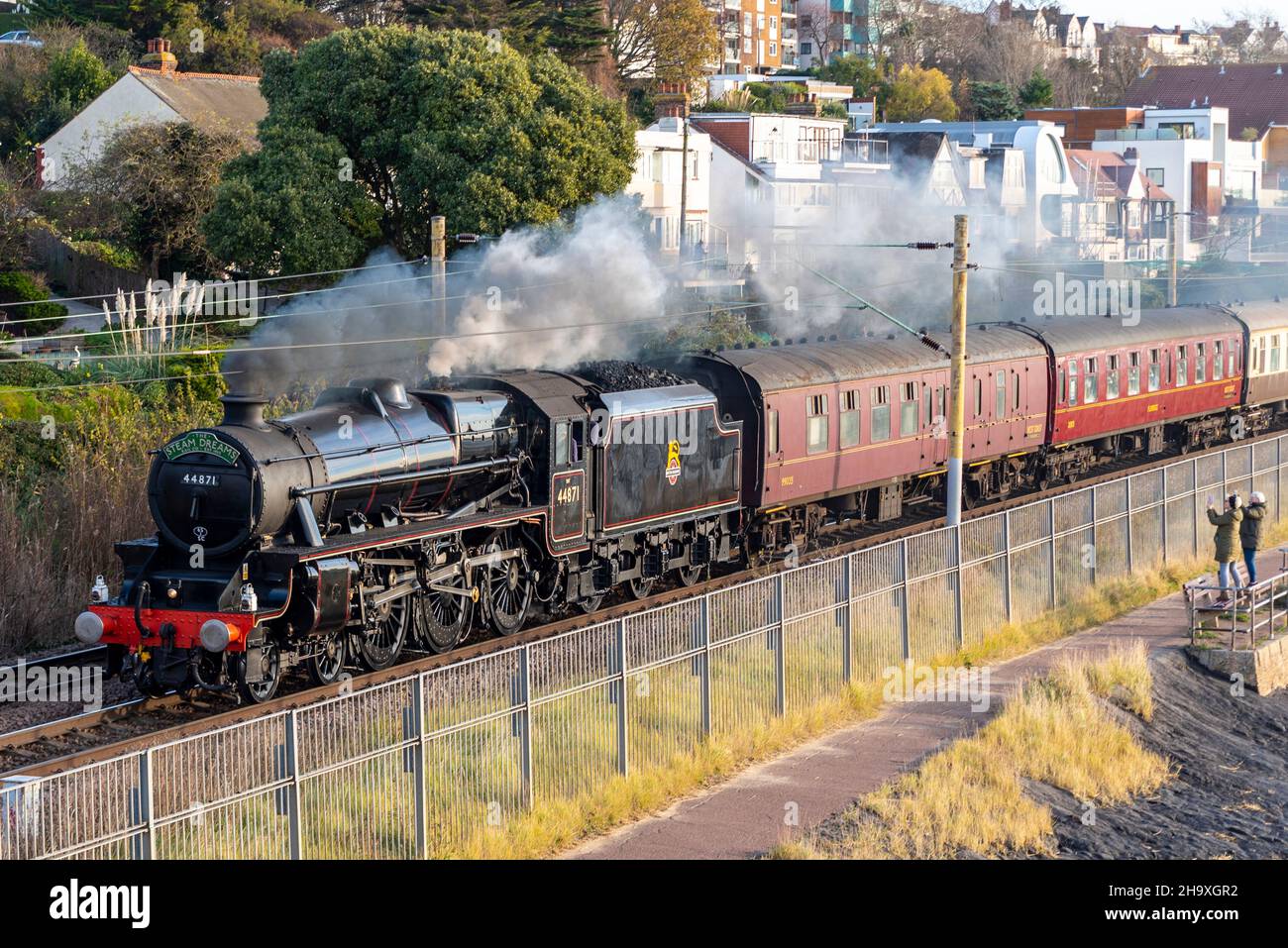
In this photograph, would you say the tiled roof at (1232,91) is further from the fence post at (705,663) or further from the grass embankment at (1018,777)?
the fence post at (705,663)

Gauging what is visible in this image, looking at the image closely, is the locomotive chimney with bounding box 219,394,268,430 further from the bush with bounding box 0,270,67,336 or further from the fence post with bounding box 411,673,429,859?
the bush with bounding box 0,270,67,336

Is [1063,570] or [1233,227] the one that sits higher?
[1233,227]

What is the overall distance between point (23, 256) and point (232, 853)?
3251 cm

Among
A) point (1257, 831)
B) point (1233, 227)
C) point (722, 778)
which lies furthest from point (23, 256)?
point (1233, 227)

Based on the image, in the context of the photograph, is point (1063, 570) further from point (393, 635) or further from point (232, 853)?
point (232, 853)

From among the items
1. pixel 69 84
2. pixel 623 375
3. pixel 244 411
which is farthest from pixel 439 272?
pixel 69 84

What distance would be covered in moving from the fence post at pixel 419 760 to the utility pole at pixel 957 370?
13658 millimetres

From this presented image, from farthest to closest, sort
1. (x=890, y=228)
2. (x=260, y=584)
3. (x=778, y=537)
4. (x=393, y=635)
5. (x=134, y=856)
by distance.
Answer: (x=890, y=228)
(x=778, y=537)
(x=393, y=635)
(x=260, y=584)
(x=134, y=856)

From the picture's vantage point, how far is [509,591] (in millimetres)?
18891

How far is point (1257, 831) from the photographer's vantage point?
15.5 metres

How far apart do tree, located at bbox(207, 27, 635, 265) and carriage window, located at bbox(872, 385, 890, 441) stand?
1294cm

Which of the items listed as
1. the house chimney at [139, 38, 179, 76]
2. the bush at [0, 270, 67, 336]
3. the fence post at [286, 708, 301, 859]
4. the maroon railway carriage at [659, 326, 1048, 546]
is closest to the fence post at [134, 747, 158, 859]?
the fence post at [286, 708, 301, 859]

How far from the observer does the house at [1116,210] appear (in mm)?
71875
